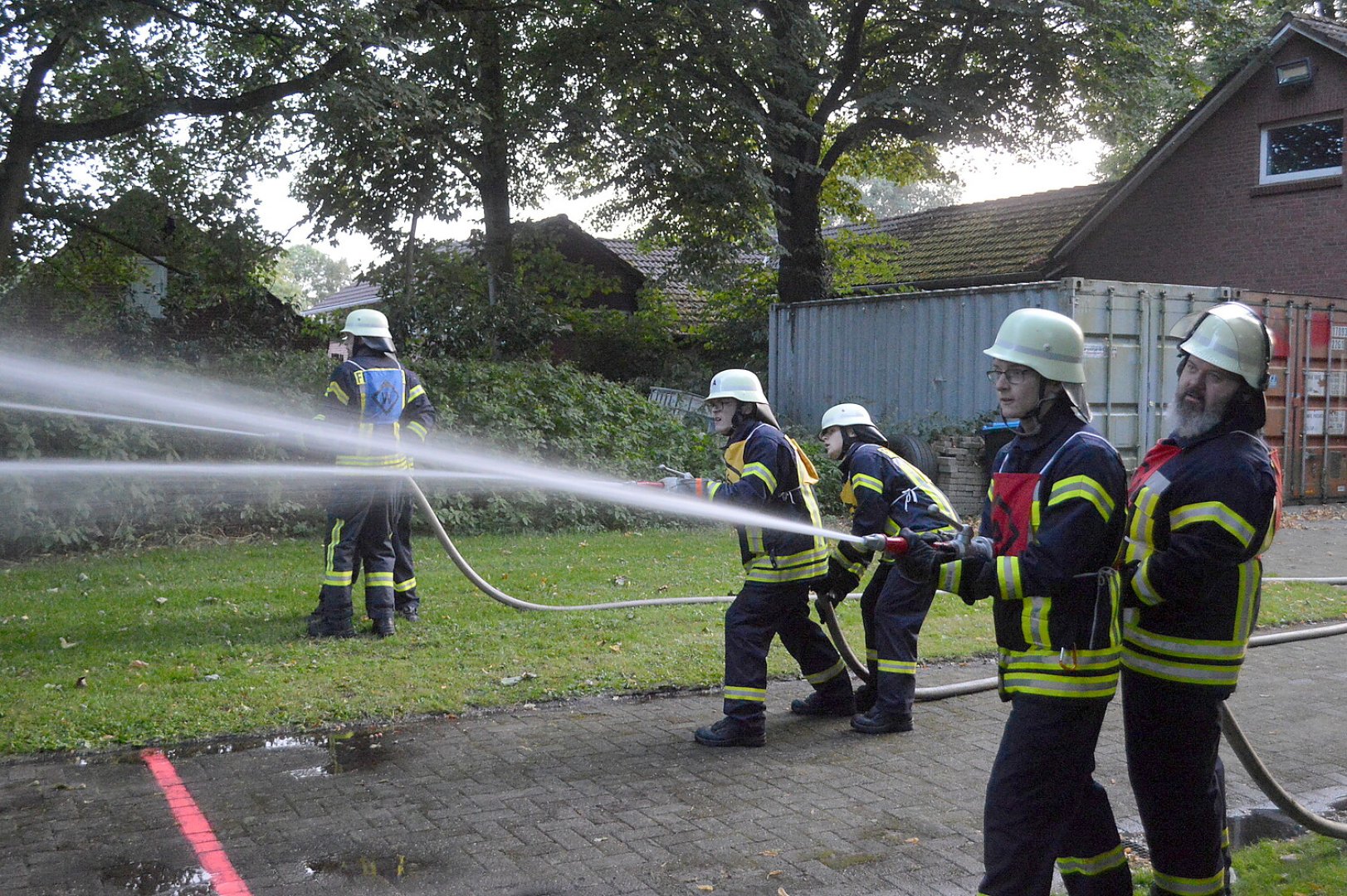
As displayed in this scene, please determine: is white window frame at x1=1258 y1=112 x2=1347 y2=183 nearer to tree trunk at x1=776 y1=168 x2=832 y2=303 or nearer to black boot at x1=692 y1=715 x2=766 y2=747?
tree trunk at x1=776 y1=168 x2=832 y2=303

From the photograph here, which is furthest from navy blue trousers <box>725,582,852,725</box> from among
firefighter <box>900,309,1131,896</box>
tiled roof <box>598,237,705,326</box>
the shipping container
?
tiled roof <box>598,237,705,326</box>

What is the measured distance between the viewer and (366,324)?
8117 millimetres

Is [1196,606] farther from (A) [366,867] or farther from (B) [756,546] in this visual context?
(A) [366,867]

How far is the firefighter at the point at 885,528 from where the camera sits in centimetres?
603

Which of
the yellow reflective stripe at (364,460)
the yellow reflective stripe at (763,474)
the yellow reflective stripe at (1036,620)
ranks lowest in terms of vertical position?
the yellow reflective stripe at (1036,620)

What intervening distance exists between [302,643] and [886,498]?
400 cm

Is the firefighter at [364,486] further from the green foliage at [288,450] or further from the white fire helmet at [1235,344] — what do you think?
the white fire helmet at [1235,344]

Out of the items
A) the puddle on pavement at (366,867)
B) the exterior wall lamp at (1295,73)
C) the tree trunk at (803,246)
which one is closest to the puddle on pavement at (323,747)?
the puddle on pavement at (366,867)

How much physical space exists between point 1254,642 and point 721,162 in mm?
12371

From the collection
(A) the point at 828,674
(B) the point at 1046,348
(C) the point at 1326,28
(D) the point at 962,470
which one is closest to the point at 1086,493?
(B) the point at 1046,348

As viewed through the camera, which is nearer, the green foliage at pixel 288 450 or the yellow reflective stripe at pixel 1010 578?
the yellow reflective stripe at pixel 1010 578

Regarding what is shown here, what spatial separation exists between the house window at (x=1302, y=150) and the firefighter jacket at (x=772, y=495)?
58.9 ft

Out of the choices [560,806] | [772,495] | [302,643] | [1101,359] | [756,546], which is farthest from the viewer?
[1101,359]

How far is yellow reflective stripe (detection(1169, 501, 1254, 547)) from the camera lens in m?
3.44
